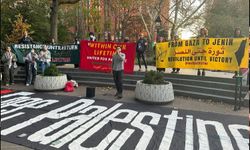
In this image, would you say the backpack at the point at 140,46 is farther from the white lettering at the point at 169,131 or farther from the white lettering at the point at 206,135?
the white lettering at the point at 206,135

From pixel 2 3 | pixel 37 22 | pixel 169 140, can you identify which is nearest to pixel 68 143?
pixel 169 140

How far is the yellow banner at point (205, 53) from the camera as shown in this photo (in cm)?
877

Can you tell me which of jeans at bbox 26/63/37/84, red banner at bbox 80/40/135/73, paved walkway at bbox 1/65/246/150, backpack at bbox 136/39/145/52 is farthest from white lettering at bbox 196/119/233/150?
jeans at bbox 26/63/37/84

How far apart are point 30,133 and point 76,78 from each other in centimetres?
669

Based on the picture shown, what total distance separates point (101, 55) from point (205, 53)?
15.4 feet

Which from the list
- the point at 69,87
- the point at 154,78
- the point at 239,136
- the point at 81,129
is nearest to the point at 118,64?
the point at 154,78

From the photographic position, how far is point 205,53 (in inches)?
376

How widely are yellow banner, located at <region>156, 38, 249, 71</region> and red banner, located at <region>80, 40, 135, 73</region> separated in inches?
50.8

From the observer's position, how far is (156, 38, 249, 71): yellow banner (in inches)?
345

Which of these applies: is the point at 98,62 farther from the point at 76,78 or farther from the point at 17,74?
the point at 17,74

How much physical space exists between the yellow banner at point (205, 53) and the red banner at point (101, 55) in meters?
1.29

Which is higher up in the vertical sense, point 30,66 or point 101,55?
point 101,55

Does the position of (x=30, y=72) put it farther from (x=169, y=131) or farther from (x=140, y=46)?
(x=169, y=131)

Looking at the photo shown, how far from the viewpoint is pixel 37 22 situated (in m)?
23.6
